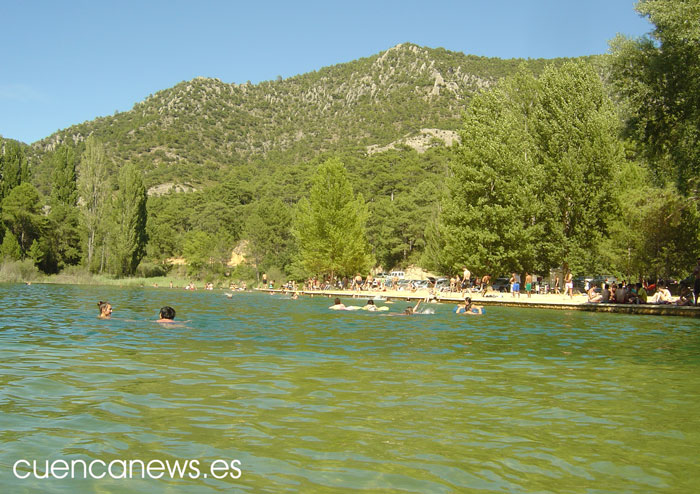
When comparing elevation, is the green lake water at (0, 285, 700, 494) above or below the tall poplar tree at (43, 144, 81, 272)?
below

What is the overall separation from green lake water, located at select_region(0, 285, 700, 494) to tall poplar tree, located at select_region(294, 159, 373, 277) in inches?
1600

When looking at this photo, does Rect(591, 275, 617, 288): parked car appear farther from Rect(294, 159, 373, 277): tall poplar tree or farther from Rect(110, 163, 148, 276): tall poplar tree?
Rect(110, 163, 148, 276): tall poplar tree

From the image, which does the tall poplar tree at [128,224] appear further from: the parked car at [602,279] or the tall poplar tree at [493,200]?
the parked car at [602,279]

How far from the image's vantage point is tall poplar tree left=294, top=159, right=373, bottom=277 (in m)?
55.6

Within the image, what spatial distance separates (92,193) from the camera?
220ft

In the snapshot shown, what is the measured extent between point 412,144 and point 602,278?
114 m

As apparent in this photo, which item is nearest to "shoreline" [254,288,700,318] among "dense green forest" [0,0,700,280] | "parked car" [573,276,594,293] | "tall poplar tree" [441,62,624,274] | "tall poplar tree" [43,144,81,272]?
"tall poplar tree" [441,62,624,274]

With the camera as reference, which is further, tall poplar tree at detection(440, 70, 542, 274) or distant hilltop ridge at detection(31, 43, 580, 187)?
distant hilltop ridge at detection(31, 43, 580, 187)

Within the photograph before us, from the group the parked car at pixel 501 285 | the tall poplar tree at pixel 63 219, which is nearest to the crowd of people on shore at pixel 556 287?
the parked car at pixel 501 285

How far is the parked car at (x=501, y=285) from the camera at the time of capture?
45469 mm

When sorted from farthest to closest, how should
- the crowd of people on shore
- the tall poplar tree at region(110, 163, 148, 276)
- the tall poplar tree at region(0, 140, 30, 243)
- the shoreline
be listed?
1. the tall poplar tree at region(0, 140, 30, 243)
2. the tall poplar tree at region(110, 163, 148, 276)
3. the crowd of people on shore
4. the shoreline

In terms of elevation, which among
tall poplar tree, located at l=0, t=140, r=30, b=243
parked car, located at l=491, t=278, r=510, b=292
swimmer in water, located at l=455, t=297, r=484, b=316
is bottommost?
swimmer in water, located at l=455, t=297, r=484, b=316

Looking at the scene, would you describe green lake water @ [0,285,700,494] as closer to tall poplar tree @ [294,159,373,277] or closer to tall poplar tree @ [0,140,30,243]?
tall poplar tree @ [294,159,373,277]

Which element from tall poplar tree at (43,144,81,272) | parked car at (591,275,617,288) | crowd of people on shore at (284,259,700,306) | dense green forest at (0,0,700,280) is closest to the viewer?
dense green forest at (0,0,700,280)
